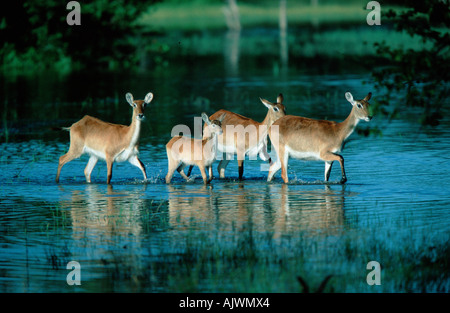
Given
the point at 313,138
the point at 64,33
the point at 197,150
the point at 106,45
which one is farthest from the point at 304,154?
the point at 106,45

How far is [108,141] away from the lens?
15219 millimetres

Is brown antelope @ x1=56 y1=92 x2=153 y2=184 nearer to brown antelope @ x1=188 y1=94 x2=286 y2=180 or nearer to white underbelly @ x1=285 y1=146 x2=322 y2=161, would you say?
brown antelope @ x1=188 y1=94 x2=286 y2=180

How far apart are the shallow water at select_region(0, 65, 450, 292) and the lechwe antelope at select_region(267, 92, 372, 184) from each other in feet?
1.28

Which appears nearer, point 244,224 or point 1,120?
point 244,224

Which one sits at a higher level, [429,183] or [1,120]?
[1,120]

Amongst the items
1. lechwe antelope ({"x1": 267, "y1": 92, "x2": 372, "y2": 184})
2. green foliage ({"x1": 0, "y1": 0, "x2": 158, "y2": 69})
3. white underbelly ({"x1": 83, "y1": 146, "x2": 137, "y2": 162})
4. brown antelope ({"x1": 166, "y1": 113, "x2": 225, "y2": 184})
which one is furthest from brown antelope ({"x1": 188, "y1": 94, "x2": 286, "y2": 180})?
green foliage ({"x1": 0, "y1": 0, "x2": 158, "y2": 69})

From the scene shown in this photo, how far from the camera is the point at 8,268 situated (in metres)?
9.58

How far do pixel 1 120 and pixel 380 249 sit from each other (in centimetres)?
1621

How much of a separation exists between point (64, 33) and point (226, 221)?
2967 centimetres

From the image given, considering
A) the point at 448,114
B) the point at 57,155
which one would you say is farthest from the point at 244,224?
the point at 448,114

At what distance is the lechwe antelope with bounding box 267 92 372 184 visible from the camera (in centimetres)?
1470

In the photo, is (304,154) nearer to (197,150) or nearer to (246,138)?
(246,138)
